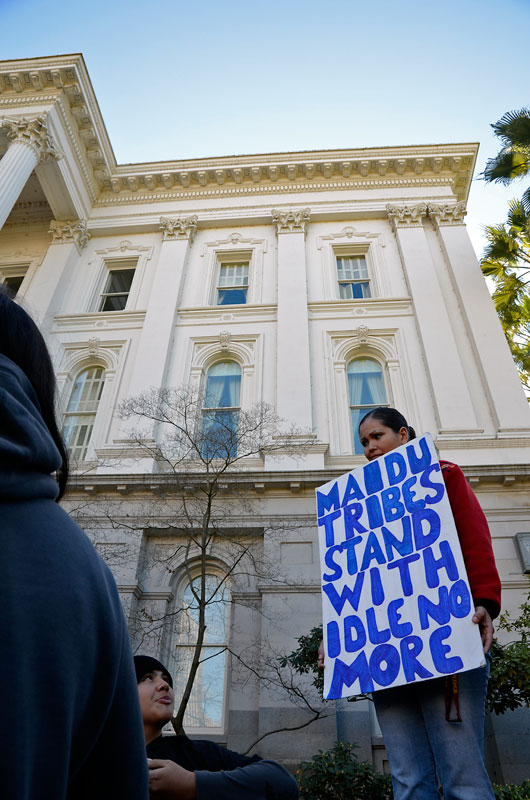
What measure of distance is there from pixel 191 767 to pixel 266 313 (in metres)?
13.6

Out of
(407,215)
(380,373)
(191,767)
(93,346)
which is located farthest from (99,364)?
(191,767)

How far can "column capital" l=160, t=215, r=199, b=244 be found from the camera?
1825 cm

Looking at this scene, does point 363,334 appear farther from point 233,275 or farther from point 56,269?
point 56,269

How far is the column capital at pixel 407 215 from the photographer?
17516mm

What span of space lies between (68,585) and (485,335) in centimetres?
1456

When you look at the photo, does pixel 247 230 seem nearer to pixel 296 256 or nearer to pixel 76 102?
pixel 296 256

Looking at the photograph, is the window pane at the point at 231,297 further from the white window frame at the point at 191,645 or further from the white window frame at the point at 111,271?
the white window frame at the point at 191,645

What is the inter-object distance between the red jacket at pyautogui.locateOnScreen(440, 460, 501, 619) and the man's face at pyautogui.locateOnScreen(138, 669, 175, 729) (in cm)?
182

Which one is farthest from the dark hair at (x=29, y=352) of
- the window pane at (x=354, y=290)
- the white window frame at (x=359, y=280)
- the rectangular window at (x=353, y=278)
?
the window pane at (x=354, y=290)

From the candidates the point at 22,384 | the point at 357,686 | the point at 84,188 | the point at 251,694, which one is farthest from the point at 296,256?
the point at 22,384

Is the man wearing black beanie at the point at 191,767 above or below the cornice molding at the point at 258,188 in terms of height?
below

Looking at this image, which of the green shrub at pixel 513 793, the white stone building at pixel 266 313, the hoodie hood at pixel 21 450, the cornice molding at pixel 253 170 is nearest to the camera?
the hoodie hood at pixel 21 450

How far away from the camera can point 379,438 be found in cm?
386

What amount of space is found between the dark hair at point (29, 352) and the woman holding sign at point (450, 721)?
2407 millimetres
